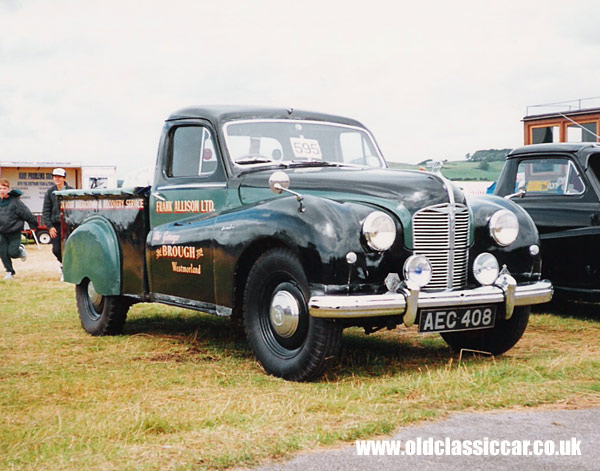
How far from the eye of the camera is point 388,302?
4.91 m

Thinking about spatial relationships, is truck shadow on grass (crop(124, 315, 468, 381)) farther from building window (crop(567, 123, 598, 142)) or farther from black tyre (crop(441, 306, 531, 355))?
building window (crop(567, 123, 598, 142))

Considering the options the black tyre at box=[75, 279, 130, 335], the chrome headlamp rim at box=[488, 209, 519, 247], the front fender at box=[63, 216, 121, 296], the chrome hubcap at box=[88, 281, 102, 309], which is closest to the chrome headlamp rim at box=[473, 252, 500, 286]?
the chrome headlamp rim at box=[488, 209, 519, 247]

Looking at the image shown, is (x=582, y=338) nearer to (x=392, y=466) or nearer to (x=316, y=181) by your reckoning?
(x=316, y=181)

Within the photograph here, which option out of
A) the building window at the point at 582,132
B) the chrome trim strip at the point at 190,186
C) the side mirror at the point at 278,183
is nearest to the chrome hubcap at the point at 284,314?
the side mirror at the point at 278,183

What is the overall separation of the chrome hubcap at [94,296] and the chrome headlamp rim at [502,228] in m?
3.79

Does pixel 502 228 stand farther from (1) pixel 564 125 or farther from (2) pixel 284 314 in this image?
(1) pixel 564 125

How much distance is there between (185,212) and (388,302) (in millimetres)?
2228

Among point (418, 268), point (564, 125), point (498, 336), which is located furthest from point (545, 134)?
point (418, 268)

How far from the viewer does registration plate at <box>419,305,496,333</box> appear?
A: 5.14 metres

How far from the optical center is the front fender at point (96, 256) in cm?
714

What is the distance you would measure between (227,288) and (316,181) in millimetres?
994

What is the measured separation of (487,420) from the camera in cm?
414

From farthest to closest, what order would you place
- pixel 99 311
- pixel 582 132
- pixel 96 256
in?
pixel 582 132, pixel 99 311, pixel 96 256

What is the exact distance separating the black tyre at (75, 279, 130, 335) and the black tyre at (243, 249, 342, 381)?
2253mm
